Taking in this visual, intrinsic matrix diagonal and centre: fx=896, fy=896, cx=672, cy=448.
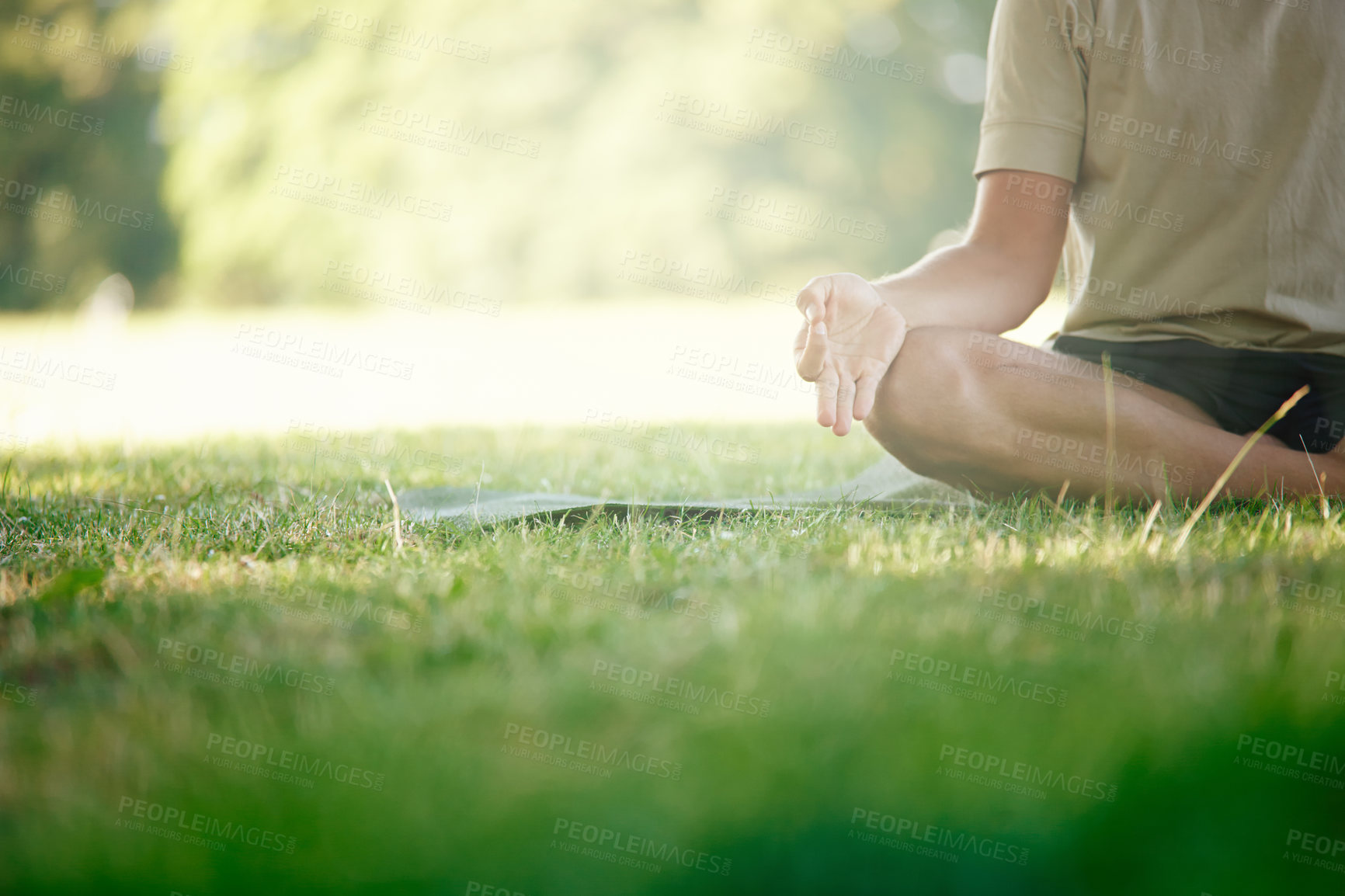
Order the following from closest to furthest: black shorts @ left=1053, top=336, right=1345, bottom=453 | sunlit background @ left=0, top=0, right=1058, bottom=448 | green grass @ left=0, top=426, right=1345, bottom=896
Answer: green grass @ left=0, top=426, right=1345, bottom=896
black shorts @ left=1053, top=336, right=1345, bottom=453
sunlit background @ left=0, top=0, right=1058, bottom=448

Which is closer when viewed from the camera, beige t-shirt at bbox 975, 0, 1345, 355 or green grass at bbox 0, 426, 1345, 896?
green grass at bbox 0, 426, 1345, 896

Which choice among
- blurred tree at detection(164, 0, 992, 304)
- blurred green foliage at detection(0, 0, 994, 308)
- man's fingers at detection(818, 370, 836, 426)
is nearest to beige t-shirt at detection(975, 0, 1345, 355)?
man's fingers at detection(818, 370, 836, 426)

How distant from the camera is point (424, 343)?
30.7ft

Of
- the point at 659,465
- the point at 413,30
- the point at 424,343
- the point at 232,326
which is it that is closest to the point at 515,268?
the point at 413,30

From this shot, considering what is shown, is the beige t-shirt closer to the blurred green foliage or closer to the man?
the man

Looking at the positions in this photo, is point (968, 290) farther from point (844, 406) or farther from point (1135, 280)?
point (844, 406)

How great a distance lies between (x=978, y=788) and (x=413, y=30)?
23190mm

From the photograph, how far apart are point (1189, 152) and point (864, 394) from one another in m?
1.07

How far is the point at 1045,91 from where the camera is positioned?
2309 mm

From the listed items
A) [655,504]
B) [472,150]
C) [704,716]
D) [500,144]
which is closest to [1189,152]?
[655,504]

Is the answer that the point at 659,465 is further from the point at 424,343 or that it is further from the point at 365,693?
the point at 424,343

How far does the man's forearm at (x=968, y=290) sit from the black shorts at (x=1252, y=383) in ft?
1.03

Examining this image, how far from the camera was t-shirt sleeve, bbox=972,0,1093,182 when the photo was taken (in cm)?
231

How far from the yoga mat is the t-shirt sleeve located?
87 centimetres
